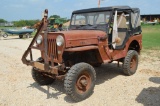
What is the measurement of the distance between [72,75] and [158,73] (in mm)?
3719

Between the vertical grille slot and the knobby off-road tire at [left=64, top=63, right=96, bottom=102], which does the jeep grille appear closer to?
the vertical grille slot

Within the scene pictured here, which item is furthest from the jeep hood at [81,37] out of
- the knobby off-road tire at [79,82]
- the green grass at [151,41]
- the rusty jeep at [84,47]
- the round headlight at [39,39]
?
the green grass at [151,41]

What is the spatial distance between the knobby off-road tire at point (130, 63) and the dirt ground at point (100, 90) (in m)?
0.19

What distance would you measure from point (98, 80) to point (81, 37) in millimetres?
1886

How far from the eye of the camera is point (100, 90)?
588cm

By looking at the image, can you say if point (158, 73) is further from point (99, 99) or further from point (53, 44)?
point (53, 44)

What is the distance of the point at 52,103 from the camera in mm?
5082

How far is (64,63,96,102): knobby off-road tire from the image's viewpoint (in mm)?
4957

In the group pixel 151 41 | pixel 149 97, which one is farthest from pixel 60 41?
pixel 151 41

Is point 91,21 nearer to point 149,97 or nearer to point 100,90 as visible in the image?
point 100,90

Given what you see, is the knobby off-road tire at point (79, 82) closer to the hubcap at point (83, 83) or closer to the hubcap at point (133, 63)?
the hubcap at point (83, 83)

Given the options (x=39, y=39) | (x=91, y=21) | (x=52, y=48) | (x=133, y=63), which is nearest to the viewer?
Result: (x=52, y=48)

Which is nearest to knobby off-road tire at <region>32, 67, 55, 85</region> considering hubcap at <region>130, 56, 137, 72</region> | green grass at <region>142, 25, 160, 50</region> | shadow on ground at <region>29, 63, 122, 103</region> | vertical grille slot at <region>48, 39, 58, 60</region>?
shadow on ground at <region>29, 63, 122, 103</region>

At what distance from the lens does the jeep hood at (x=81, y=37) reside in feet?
16.8
